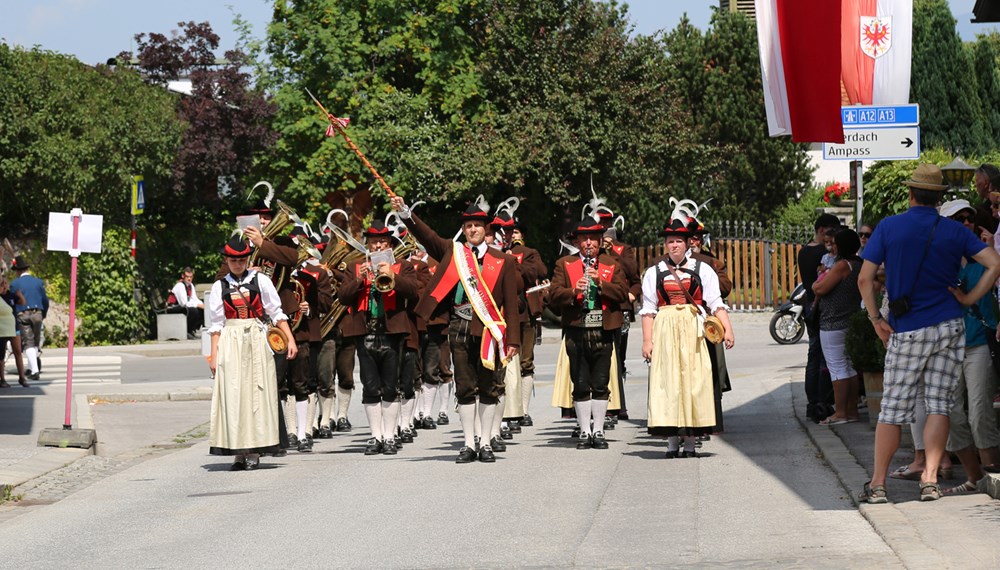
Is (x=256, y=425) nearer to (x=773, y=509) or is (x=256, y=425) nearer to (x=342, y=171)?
(x=773, y=509)

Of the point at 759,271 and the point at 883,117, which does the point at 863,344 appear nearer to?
the point at 883,117

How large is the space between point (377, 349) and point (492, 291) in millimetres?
1356

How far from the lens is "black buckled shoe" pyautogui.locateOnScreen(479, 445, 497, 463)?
1279 centimetres

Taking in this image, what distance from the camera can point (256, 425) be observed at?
12.8m

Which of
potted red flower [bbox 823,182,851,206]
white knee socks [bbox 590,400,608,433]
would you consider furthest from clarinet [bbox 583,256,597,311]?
potted red flower [bbox 823,182,851,206]

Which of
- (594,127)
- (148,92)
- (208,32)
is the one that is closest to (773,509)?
(594,127)

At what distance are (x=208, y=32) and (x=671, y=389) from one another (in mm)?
30253

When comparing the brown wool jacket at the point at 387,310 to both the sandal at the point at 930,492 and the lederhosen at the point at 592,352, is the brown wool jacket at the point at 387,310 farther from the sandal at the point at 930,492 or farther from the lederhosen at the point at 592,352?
the sandal at the point at 930,492

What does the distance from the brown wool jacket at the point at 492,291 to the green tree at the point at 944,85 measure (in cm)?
3278

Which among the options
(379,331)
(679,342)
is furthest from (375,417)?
(679,342)

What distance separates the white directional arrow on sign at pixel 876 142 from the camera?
13.4 metres

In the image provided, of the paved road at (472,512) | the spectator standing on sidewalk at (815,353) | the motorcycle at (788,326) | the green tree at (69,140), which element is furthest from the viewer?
the green tree at (69,140)

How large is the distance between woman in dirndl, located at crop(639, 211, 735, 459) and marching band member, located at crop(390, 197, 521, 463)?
45.1 inches

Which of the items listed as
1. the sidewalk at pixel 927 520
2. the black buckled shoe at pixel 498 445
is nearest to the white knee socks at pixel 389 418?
the black buckled shoe at pixel 498 445
